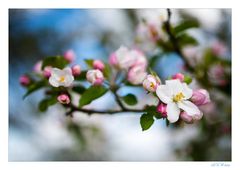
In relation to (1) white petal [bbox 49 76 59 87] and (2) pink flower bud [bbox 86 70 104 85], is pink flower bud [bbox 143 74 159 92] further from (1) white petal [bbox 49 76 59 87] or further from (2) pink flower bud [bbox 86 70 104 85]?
(1) white petal [bbox 49 76 59 87]

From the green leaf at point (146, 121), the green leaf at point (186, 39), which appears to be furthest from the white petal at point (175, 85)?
the green leaf at point (186, 39)

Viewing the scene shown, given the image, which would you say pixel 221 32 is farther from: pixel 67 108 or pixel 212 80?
pixel 67 108

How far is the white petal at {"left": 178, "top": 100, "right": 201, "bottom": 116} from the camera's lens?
1.68 metres

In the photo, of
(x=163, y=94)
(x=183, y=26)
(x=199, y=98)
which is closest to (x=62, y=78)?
(x=163, y=94)

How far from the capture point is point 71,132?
3166mm

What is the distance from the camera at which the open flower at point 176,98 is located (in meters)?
1.67

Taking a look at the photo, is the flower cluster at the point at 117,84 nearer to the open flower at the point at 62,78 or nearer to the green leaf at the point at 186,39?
the open flower at the point at 62,78

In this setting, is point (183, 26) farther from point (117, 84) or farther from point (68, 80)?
point (68, 80)

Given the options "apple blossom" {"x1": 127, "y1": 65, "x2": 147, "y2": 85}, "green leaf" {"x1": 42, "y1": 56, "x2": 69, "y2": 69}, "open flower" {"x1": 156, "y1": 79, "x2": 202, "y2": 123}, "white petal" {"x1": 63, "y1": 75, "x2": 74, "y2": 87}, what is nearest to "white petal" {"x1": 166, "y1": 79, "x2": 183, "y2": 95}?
"open flower" {"x1": 156, "y1": 79, "x2": 202, "y2": 123}

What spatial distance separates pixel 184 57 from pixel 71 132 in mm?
1070
